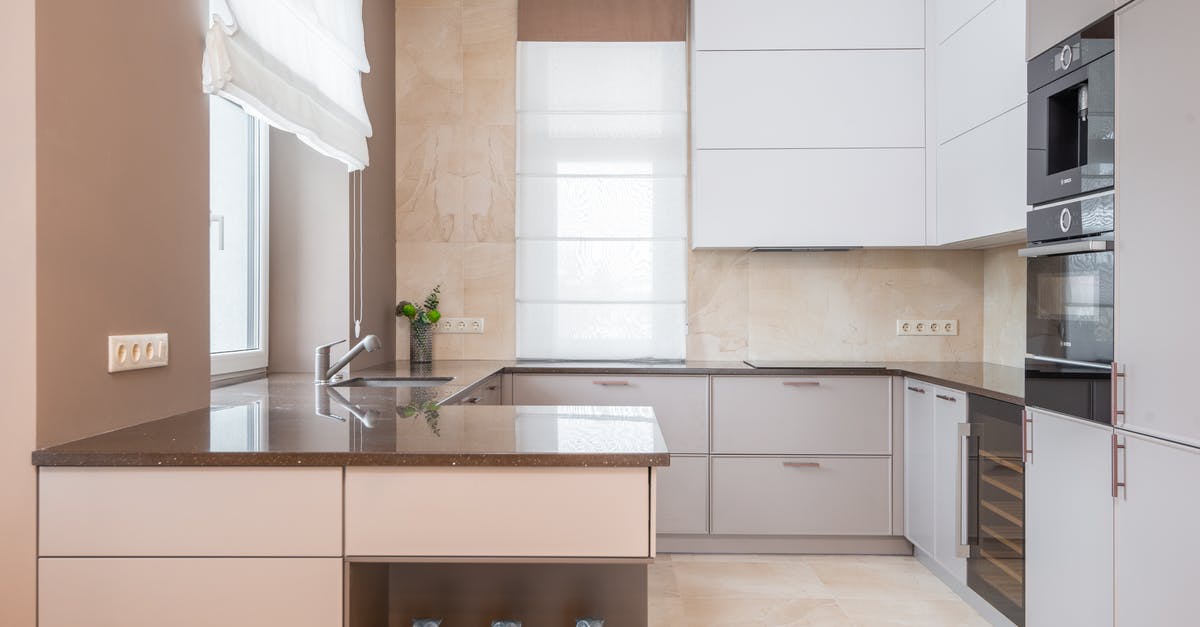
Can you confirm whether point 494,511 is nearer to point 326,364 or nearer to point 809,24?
point 326,364

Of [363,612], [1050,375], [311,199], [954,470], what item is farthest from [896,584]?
[311,199]

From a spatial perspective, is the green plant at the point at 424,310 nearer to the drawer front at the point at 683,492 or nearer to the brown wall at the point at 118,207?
the drawer front at the point at 683,492

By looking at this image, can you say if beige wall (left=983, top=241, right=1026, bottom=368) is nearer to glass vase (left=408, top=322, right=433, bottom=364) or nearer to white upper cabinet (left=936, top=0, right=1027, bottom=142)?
white upper cabinet (left=936, top=0, right=1027, bottom=142)

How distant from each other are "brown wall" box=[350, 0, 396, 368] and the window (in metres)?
0.41

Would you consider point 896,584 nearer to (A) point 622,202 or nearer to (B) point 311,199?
(A) point 622,202

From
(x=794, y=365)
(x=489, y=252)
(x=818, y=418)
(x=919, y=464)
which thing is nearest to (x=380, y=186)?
(x=489, y=252)

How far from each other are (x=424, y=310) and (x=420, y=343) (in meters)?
0.18

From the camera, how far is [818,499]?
10.7 ft

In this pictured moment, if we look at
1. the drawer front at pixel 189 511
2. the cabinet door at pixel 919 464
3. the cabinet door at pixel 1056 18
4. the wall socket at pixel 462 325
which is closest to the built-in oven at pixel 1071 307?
the cabinet door at pixel 1056 18

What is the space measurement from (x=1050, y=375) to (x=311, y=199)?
280 cm

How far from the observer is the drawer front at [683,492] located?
129 inches

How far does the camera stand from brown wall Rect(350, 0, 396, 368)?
10.9 feet

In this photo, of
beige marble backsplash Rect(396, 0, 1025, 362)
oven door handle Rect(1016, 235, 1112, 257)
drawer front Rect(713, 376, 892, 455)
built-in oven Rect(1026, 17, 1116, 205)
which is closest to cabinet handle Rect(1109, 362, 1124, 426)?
oven door handle Rect(1016, 235, 1112, 257)

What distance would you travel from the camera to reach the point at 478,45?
12.4ft
